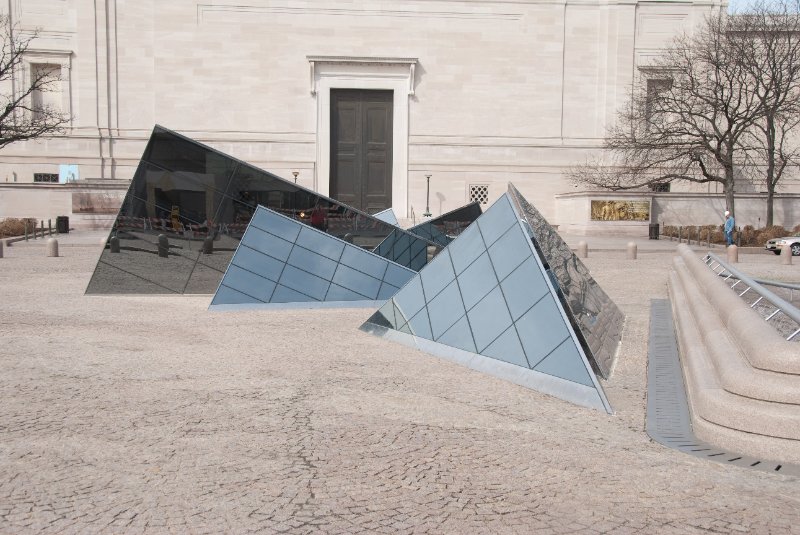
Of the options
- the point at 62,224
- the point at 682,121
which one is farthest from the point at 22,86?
the point at 682,121

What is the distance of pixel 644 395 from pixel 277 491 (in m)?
4.68

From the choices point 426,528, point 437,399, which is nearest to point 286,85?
point 437,399

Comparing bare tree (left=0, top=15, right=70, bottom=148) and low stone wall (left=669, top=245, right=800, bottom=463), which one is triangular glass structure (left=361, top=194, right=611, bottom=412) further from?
bare tree (left=0, top=15, right=70, bottom=148)

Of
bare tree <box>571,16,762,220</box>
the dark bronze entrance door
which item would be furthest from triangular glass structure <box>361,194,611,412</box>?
the dark bronze entrance door

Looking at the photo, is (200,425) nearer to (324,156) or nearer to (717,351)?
(717,351)

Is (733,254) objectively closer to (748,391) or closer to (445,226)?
(445,226)

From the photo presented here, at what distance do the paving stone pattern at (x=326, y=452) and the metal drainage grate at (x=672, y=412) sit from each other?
156 mm

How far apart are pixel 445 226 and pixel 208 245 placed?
781cm

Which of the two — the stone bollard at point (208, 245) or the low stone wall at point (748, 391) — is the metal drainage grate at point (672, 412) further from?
the stone bollard at point (208, 245)

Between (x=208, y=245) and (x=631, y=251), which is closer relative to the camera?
(x=208, y=245)

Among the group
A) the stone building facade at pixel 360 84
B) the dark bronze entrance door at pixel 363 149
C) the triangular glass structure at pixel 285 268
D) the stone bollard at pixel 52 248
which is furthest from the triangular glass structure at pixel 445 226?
the dark bronze entrance door at pixel 363 149

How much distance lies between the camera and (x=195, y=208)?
54.5 ft

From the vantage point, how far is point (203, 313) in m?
15.1

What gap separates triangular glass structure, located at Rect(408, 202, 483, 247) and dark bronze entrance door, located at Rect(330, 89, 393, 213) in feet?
96.6
